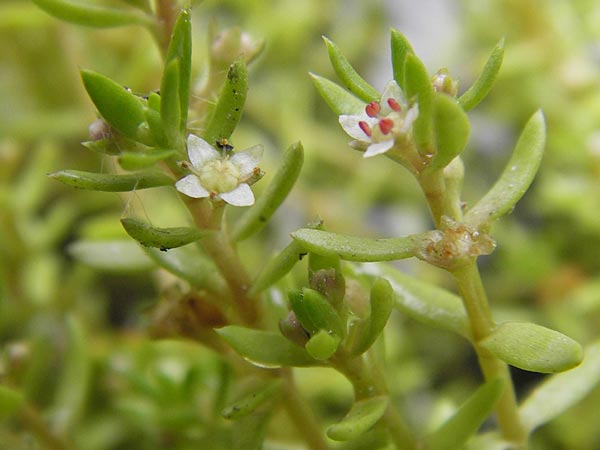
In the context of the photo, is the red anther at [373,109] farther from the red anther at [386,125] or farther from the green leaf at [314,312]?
the green leaf at [314,312]

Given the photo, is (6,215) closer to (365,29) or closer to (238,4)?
(238,4)

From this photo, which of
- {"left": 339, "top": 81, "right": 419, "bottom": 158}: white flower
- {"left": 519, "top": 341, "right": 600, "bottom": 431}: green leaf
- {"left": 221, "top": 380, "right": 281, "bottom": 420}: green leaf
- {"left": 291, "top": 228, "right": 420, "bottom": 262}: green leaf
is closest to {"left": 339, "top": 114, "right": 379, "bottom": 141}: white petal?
{"left": 339, "top": 81, "right": 419, "bottom": 158}: white flower

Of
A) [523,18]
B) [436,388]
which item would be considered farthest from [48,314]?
[523,18]

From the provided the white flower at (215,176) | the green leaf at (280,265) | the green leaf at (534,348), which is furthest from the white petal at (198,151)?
the green leaf at (534,348)

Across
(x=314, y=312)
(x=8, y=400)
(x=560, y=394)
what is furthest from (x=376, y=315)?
(x=8, y=400)

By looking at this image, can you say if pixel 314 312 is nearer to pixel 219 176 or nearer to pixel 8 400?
pixel 219 176

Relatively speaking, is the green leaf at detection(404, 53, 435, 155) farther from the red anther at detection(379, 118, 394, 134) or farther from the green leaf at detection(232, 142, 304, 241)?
the green leaf at detection(232, 142, 304, 241)
